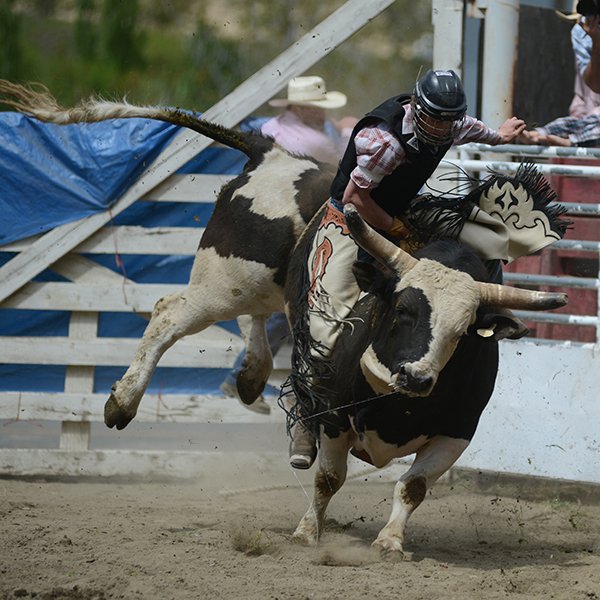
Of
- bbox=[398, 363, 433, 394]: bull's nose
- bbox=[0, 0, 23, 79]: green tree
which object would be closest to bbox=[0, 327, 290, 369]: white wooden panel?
bbox=[398, 363, 433, 394]: bull's nose

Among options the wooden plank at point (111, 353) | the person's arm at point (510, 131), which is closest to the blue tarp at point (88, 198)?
the wooden plank at point (111, 353)

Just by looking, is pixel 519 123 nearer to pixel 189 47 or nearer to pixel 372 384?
pixel 372 384

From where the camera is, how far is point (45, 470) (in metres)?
7.09

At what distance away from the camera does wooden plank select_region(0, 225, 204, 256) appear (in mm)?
7129

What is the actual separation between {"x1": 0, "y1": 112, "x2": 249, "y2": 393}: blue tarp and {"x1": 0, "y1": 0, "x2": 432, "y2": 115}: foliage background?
4.29 ft

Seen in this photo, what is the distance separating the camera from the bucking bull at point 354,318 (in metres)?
4.37

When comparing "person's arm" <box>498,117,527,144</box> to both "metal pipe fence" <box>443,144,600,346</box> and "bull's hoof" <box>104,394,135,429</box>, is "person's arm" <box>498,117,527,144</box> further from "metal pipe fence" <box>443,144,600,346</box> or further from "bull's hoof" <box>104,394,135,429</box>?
"bull's hoof" <box>104,394,135,429</box>

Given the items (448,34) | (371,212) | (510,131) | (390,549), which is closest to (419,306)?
(371,212)

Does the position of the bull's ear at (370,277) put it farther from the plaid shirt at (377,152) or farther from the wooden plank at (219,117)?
→ the wooden plank at (219,117)

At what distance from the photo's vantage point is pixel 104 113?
18.9 feet

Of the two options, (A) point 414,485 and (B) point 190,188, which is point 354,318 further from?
(B) point 190,188

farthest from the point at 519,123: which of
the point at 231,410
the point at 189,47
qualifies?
the point at 189,47

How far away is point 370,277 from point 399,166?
52 cm

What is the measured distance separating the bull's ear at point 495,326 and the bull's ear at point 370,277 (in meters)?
0.39
